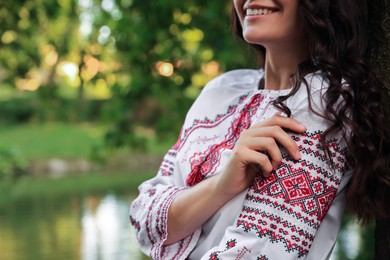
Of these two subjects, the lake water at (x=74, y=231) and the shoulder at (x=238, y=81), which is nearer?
the shoulder at (x=238, y=81)

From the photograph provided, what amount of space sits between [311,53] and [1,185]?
1415 cm

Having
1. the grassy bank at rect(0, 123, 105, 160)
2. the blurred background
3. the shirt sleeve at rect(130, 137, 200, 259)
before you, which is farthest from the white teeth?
the grassy bank at rect(0, 123, 105, 160)

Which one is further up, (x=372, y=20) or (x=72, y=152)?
(x=372, y=20)

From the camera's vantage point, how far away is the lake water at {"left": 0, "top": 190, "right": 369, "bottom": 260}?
7363 mm

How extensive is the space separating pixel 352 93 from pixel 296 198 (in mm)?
229

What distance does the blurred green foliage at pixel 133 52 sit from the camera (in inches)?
217

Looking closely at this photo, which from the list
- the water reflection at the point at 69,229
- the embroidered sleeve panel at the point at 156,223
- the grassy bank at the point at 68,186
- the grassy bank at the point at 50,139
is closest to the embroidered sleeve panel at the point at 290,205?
the embroidered sleeve panel at the point at 156,223

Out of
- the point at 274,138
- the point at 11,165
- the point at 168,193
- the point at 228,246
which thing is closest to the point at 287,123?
the point at 274,138

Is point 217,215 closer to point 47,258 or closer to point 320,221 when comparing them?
point 320,221

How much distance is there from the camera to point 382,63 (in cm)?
155

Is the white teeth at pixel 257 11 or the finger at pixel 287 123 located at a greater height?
the white teeth at pixel 257 11

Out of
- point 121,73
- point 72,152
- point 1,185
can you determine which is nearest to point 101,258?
point 121,73

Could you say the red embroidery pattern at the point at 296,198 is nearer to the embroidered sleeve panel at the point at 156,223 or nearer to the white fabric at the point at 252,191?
the white fabric at the point at 252,191

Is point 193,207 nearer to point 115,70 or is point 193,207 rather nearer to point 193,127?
point 193,127
